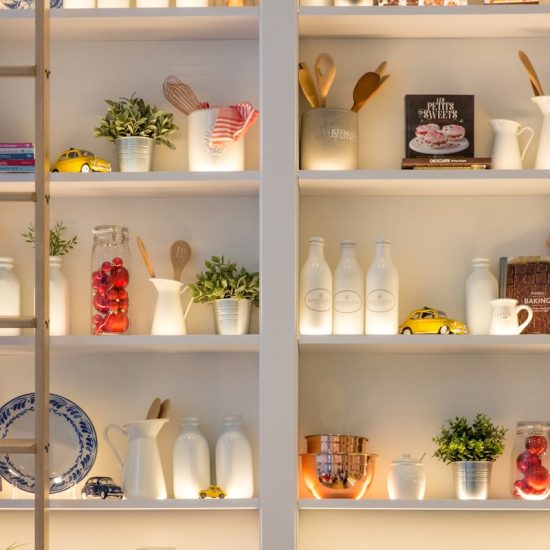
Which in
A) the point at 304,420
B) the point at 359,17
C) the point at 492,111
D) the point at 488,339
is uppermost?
the point at 359,17

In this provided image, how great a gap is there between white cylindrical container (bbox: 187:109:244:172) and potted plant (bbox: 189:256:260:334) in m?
0.23

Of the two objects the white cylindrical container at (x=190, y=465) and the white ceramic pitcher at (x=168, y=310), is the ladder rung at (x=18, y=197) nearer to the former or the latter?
the white ceramic pitcher at (x=168, y=310)

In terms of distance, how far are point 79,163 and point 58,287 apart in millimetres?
318

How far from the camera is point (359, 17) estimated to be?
2.71 metres

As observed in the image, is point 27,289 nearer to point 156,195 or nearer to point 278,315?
point 156,195

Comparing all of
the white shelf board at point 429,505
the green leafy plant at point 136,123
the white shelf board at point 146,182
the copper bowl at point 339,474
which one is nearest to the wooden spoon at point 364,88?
the white shelf board at point 146,182

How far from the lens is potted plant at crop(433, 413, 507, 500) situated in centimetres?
265

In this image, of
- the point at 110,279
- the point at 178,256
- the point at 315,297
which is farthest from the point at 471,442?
the point at 110,279

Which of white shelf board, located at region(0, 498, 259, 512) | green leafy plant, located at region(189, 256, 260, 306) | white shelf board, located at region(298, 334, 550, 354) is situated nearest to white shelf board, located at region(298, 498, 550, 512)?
white shelf board, located at region(0, 498, 259, 512)

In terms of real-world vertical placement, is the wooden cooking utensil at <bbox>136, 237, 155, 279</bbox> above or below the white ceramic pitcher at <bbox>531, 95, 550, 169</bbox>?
below

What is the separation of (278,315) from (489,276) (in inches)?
22.4

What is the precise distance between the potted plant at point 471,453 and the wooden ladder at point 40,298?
0.96 meters

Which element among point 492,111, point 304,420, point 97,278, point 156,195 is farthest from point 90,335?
point 492,111

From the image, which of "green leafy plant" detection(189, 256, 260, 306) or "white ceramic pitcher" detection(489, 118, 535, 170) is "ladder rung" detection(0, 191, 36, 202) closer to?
"green leafy plant" detection(189, 256, 260, 306)
